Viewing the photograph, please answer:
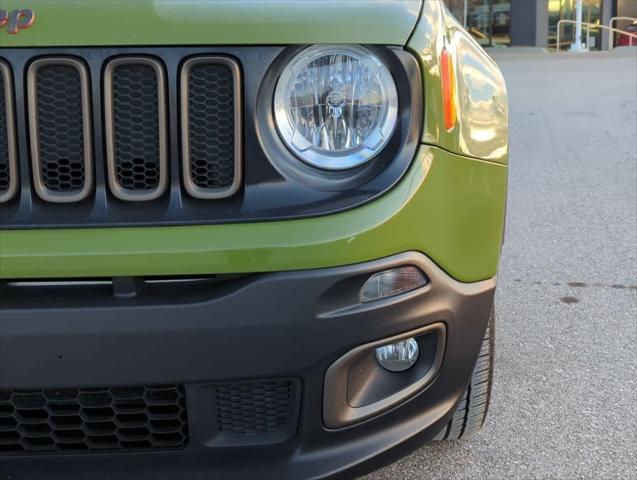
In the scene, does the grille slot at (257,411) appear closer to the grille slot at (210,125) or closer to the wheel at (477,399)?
the grille slot at (210,125)

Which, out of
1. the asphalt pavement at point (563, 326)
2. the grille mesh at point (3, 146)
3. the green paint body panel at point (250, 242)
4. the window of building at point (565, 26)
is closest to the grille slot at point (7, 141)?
the grille mesh at point (3, 146)

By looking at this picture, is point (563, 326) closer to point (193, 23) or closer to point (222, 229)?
point (222, 229)

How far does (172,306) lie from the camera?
5.29ft

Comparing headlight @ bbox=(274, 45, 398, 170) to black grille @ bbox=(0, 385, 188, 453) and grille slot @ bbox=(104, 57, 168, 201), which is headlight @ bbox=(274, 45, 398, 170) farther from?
black grille @ bbox=(0, 385, 188, 453)

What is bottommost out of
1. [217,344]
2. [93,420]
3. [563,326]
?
[563,326]

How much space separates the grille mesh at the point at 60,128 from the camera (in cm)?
167

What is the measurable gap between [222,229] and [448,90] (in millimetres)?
605

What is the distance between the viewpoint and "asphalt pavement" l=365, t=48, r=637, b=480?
2582 millimetres

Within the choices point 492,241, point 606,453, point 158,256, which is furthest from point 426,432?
point 606,453

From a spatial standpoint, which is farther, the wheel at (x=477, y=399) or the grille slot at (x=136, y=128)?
the wheel at (x=477, y=399)

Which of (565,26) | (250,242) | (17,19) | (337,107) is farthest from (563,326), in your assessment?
(565,26)

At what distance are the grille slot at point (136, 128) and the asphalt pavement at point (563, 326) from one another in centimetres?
132

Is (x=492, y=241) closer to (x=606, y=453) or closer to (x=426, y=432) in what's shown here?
(x=426, y=432)

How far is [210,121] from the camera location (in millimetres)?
1689
